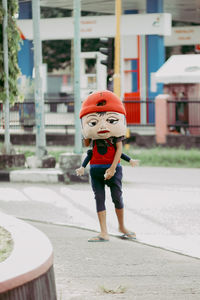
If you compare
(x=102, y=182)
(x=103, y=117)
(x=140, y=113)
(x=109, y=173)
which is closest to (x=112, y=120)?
(x=103, y=117)

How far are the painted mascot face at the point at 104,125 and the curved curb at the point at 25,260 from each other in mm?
2004

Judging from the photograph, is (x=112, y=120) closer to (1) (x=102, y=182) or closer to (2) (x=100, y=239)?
(1) (x=102, y=182)

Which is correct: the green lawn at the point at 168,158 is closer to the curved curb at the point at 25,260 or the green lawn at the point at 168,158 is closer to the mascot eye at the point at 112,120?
the mascot eye at the point at 112,120

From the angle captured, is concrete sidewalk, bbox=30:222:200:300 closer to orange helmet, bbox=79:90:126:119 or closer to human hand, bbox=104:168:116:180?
human hand, bbox=104:168:116:180

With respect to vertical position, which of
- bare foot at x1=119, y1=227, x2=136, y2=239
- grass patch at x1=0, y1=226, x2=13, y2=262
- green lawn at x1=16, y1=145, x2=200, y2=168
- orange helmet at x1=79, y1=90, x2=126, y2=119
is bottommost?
green lawn at x1=16, y1=145, x2=200, y2=168

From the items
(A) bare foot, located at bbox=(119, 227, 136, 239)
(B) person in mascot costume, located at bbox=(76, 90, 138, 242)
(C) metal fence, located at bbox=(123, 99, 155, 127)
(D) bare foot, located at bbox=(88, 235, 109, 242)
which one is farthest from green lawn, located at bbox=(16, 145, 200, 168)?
(B) person in mascot costume, located at bbox=(76, 90, 138, 242)

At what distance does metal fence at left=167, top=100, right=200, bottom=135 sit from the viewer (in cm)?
2303

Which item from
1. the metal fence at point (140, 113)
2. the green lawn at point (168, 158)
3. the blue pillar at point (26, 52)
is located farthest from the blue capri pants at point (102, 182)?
the blue pillar at point (26, 52)

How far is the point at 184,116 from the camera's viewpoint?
2392cm

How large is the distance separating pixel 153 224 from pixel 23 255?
4.87 meters

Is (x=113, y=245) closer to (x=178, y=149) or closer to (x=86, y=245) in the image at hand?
(x=86, y=245)

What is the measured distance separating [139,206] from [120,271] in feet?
15.9

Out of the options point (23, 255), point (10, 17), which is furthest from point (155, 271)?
point (10, 17)

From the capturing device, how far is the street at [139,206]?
9102 millimetres
